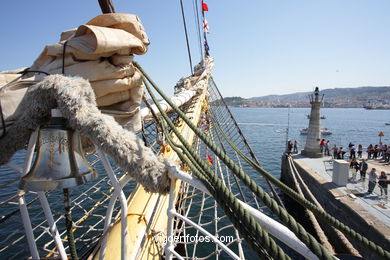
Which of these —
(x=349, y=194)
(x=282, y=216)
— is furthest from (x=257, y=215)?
(x=349, y=194)

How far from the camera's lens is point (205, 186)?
3.21 ft

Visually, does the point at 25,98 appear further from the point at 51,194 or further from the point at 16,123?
the point at 51,194

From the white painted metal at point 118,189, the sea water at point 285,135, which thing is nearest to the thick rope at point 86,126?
the white painted metal at point 118,189

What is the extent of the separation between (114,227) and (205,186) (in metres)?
0.86

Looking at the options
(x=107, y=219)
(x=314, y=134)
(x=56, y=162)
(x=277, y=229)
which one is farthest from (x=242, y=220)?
(x=314, y=134)

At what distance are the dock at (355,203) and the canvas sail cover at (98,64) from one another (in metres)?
7.48

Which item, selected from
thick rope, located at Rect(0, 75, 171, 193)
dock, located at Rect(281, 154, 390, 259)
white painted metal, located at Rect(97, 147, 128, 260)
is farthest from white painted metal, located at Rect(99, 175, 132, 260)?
dock, located at Rect(281, 154, 390, 259)

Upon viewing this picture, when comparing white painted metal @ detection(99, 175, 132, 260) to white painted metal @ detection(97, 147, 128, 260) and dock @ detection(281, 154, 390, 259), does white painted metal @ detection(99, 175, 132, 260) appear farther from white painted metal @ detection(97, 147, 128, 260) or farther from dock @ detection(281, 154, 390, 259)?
dock @ detection(281, 154, 390, 259)

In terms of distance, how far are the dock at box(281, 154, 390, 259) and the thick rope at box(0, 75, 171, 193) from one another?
7.41m

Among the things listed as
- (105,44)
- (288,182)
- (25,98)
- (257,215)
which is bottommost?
(288,182)

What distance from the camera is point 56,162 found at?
1.02 m

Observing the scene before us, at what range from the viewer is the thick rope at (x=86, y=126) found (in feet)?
3.13

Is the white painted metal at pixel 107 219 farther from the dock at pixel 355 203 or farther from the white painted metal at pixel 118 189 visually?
the dock at pixel 355 203

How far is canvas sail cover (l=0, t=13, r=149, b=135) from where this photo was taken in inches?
44.5
